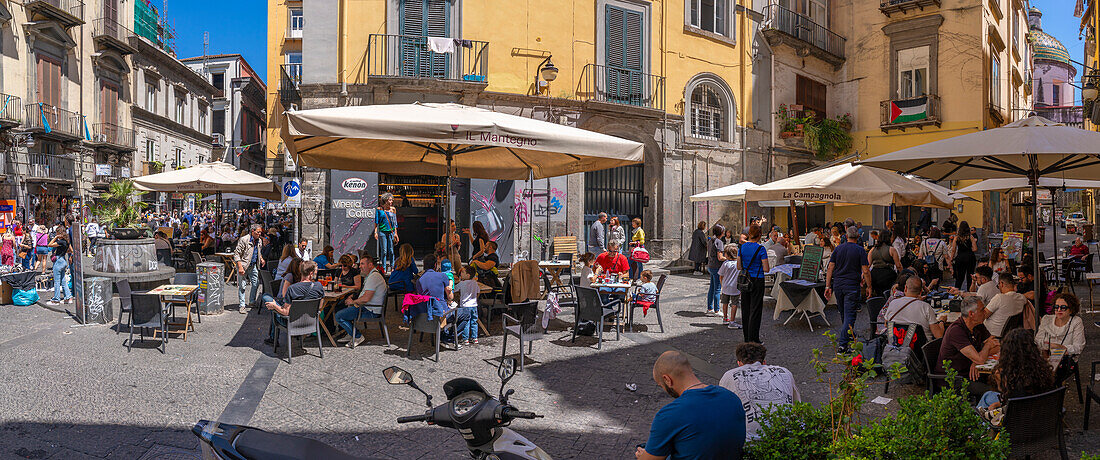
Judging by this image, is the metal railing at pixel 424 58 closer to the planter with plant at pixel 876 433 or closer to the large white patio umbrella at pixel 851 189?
the large white patio umbrella at pixel 851 189

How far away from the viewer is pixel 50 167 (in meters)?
23.6

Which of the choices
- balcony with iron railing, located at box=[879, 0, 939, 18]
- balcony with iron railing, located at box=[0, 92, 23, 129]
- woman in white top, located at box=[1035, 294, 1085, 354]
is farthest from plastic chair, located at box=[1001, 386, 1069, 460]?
balcony with iron railing, located at box=[0, 92, 23, 129]

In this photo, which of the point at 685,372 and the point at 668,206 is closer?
the point at 685,372

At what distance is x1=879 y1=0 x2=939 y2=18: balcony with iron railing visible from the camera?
21792mm

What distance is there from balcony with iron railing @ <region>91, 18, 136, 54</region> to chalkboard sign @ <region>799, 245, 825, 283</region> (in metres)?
28.7

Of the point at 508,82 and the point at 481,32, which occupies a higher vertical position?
the point at 481,32

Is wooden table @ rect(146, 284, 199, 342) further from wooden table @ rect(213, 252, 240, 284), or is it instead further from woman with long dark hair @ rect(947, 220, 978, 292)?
woman with long dark hair @ rect(947, 220, 978, 292)

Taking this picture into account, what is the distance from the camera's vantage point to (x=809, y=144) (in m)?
22.2

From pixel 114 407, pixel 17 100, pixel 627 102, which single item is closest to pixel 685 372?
pixel 114 407

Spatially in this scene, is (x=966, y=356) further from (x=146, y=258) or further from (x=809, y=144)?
(x=809, y=144)

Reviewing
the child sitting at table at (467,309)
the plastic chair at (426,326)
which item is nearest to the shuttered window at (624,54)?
the child sitting at table at (467,309)

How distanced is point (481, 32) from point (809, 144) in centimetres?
1238

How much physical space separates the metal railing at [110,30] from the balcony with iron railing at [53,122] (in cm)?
394

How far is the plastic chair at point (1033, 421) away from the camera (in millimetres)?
3750
